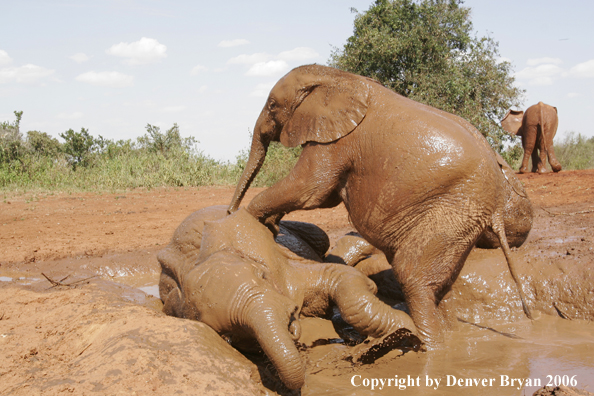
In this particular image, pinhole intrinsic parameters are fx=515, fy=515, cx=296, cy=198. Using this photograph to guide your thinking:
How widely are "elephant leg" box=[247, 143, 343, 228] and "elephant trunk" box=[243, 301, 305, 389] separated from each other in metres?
1.20

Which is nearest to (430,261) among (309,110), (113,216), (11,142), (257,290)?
(257,290)

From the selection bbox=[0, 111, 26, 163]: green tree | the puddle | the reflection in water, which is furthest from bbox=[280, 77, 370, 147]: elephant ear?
bbox=[0, 111, 26, 163]: green tree

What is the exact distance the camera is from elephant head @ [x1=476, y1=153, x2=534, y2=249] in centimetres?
520

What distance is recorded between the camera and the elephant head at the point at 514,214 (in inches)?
205

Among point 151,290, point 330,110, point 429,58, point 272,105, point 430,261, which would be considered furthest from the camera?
point 429,58

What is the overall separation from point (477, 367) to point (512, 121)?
45.0ft

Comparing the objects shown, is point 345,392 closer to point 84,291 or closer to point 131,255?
point 84,291

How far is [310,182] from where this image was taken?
14.4ft

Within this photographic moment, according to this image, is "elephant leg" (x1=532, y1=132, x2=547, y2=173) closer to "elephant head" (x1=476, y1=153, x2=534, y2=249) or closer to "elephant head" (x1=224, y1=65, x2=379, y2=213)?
"elephant head" (x1=476, y1=153, x2=534, y2=249)

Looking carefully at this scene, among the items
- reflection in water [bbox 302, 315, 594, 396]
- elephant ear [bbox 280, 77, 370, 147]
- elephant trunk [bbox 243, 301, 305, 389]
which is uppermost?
elephant ear [bbox 280, 77, 370, 147]

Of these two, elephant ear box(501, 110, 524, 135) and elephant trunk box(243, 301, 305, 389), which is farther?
elephant ear box(501, 110, 524, 135)


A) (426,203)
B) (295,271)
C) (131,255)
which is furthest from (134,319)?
(131,255)

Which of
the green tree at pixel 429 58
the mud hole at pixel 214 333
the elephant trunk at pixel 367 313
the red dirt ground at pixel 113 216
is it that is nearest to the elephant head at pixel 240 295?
the mud hole at pixel 214 333

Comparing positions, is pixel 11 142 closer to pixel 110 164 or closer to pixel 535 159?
pixel 110 164
